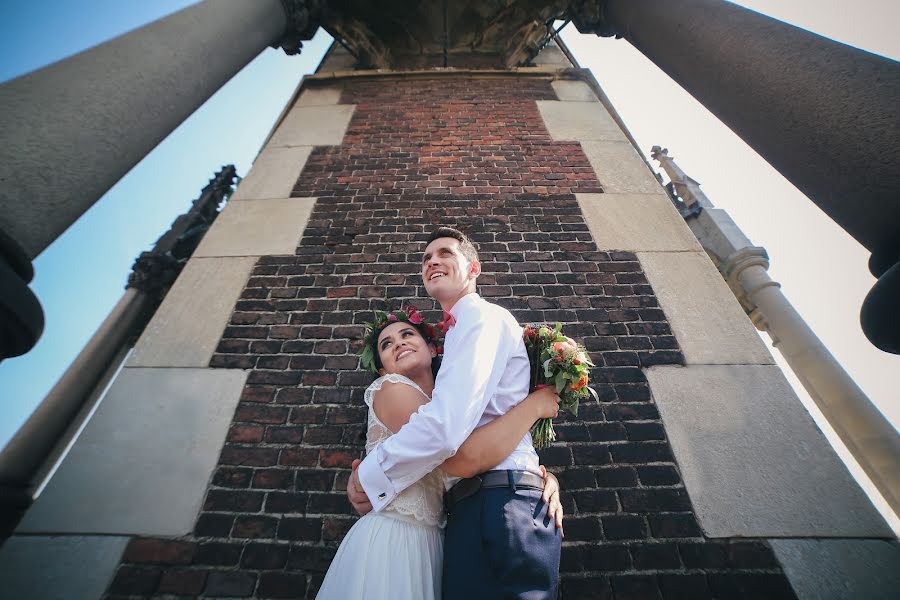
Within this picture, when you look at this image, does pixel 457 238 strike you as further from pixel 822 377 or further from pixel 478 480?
pixel 822 377

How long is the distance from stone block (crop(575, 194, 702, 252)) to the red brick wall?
13 centimetres

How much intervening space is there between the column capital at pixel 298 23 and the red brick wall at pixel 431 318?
2.30 m

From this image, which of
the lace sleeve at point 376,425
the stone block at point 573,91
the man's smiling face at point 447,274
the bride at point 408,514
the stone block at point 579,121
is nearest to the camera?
the bride at point 408,514

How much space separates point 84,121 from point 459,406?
271 centimetres

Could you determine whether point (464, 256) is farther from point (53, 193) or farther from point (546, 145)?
point (546, 145)

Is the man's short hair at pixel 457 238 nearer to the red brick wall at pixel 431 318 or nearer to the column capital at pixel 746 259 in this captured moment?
the red brick wall at pixel 431 318

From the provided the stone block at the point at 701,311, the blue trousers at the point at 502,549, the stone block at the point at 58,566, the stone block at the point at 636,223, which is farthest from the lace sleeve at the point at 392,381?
the stone block at the point at 636,223

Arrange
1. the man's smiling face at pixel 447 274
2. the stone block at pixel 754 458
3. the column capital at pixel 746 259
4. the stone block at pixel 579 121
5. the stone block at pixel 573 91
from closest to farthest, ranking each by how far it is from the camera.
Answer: the man's smiling face at pixel 447 274
the stone block at pixel 754 458
the stone block at pixel 579 121
the stone block at pixel 573 91
the column capital at pixel 746 259

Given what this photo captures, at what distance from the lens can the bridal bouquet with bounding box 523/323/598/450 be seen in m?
1.32

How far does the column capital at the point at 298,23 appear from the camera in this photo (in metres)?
4.87

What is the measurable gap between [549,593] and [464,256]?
1.25 meters

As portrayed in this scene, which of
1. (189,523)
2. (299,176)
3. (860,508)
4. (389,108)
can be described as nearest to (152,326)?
(189,523)

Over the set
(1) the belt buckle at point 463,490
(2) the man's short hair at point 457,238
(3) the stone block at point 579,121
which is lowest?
(1) the belt buckle at point 463,490

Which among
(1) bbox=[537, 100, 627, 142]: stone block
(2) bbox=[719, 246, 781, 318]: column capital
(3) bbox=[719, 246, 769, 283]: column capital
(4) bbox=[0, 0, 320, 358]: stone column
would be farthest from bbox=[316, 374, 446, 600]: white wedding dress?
(3) bbox=[719, 246, 769, 283]: column capital
